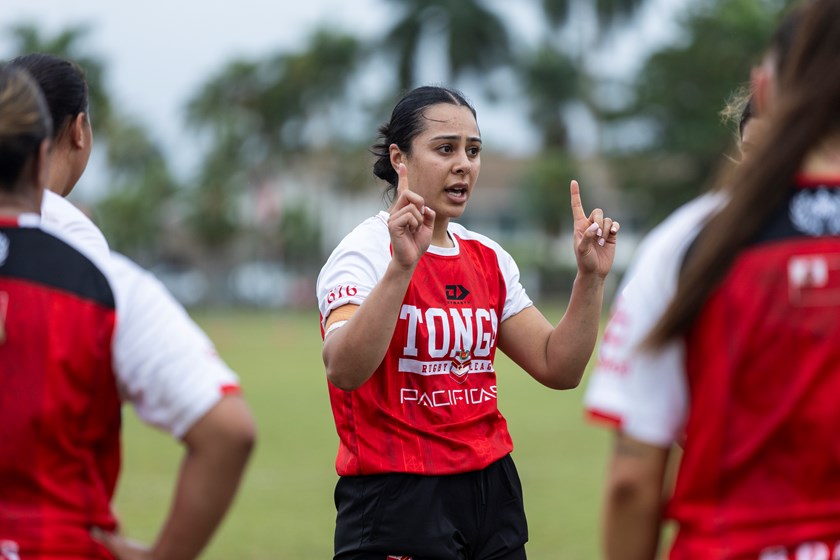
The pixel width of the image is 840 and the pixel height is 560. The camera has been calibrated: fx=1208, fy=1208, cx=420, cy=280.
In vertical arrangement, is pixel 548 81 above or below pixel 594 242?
above

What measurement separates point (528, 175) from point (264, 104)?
1441cm

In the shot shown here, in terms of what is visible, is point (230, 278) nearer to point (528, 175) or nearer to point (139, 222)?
point (139, 222)

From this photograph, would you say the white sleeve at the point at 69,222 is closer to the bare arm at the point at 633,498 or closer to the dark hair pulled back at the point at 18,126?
the dark hair pulled back at the point at 18,126

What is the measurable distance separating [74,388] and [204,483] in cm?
32

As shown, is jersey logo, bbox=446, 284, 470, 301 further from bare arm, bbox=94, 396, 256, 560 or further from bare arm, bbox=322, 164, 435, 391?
bare arm, bbox=94, 396, 256, 560

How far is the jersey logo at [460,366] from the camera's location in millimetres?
3928

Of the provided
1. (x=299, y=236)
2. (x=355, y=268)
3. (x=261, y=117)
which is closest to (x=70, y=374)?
(x=355, y=268)

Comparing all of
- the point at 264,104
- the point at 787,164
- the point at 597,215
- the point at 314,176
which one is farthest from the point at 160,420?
the point at 314,176

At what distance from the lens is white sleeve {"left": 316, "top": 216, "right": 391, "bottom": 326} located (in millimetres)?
3767

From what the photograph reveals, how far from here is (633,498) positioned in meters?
2.36

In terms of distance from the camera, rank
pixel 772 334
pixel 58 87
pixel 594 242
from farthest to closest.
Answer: pixel 594 242 < pixel 58 87 < pixel 772 334

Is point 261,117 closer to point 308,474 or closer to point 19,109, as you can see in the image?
point 308,474

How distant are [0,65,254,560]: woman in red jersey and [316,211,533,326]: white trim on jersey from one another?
128cm

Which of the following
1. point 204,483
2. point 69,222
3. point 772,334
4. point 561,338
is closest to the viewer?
point 772,334
